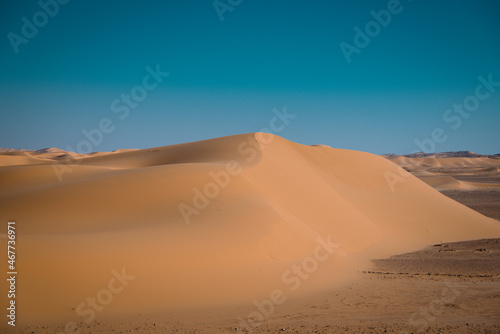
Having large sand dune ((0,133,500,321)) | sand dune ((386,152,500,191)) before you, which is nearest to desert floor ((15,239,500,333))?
large sand dune ((0,133,500,321))

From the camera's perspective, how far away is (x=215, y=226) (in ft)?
38.9

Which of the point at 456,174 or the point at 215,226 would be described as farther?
the point at 456,174

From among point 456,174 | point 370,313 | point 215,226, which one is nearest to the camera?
point 370,313

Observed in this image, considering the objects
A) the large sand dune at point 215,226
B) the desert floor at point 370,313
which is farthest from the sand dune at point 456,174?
the desert floor at point 370,313

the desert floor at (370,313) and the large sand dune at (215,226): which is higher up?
the large sand dune at (215,226)

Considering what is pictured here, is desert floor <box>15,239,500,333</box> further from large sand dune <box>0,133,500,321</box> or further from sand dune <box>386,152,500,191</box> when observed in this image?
sand dune <box>386,152,500,191</box>

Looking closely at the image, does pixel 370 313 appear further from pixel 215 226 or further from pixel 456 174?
pixel 456 174

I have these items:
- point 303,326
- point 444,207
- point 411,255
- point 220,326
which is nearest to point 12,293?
point 220,326

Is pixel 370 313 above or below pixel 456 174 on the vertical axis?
below

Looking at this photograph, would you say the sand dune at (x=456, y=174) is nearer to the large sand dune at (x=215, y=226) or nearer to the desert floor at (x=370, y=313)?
the large sand dune at (x=215, y=226)

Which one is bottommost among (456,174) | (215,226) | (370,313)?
(370,313)

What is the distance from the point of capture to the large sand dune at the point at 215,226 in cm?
834

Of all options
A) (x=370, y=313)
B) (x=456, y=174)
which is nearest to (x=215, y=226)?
(x=370, y=313)

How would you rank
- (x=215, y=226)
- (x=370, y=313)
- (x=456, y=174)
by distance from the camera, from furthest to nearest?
(x=456, y=174) → (x=215, y=226) → (x=370, y=313)
